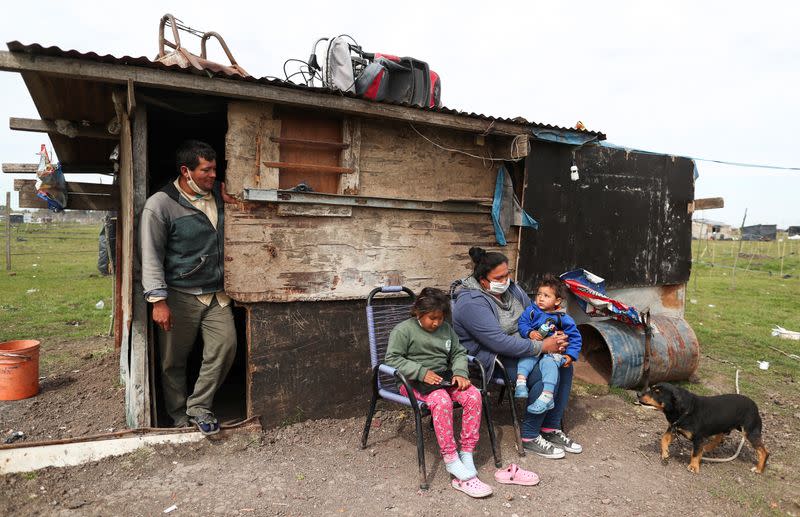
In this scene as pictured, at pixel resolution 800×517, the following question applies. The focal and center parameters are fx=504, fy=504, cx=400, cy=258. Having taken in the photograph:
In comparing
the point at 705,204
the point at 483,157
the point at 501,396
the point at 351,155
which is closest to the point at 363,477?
the point at 501,396

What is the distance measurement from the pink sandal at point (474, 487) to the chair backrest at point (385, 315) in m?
0.86

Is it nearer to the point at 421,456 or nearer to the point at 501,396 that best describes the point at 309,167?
the point at 421,456

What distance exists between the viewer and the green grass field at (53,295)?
7863 mm

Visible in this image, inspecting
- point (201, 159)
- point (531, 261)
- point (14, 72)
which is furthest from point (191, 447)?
→ point (531, 261)

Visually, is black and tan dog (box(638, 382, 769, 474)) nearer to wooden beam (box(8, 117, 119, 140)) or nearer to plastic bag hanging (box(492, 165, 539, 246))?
plastic bag hanging (box(492, 165, 539, 246))

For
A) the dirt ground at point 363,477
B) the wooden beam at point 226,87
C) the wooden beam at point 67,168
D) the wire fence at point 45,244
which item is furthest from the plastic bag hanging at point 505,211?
the wire fence at point 45,244

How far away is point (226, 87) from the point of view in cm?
362

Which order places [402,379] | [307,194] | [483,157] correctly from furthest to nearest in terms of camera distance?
[483,157]
[307,194]
[402,379]

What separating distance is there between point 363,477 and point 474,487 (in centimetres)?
79

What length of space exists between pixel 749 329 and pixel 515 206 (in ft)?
22.7

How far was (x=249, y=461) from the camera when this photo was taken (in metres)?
3.70

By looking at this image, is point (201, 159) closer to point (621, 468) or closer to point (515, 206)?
point (515, 206)

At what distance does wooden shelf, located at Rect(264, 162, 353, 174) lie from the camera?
13.3 ft

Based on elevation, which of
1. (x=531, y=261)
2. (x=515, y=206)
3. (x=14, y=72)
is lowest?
(x=531, y=261)
